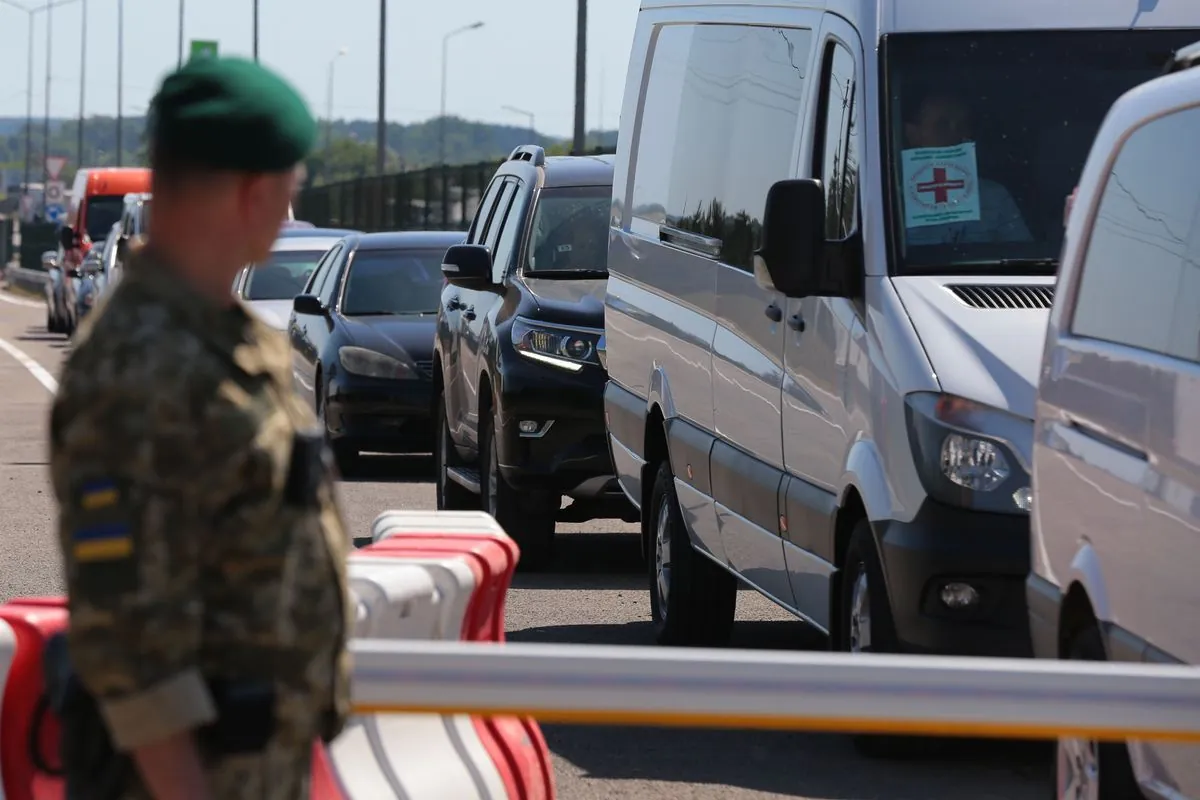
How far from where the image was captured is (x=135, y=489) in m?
2.54

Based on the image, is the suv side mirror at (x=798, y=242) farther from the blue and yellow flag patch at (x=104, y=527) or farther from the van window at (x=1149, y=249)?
the blue and yellow flag patch at (x=104, y=527)

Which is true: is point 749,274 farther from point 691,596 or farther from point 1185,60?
point 1185,60

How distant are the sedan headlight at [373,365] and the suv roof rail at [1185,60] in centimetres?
1120

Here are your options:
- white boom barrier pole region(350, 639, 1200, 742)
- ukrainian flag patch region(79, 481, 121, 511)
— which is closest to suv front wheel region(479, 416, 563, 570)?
white boom barrier pole region(350, 639, 1200, 742)

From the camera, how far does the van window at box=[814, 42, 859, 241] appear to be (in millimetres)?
7250

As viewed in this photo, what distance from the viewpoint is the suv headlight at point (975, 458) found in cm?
636

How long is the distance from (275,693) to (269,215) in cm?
53

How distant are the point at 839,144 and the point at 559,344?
15.5ft

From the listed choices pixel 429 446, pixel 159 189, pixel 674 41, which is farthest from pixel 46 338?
pixel 159 189

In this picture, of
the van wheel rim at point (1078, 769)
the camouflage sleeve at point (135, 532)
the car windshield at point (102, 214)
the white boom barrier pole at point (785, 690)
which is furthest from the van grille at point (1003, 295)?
the car windshield at point (102, 214)

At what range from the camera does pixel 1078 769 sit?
5223mm

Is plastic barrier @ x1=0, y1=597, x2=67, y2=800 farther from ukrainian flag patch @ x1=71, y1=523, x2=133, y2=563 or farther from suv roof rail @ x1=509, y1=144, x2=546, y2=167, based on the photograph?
suv roof rail @ x1=509, y1=144, x2=546, y2=167

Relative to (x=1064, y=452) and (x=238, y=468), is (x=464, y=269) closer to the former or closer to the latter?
(x=1064, y=452)

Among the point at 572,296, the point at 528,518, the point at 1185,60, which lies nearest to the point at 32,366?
the point at 572,296
